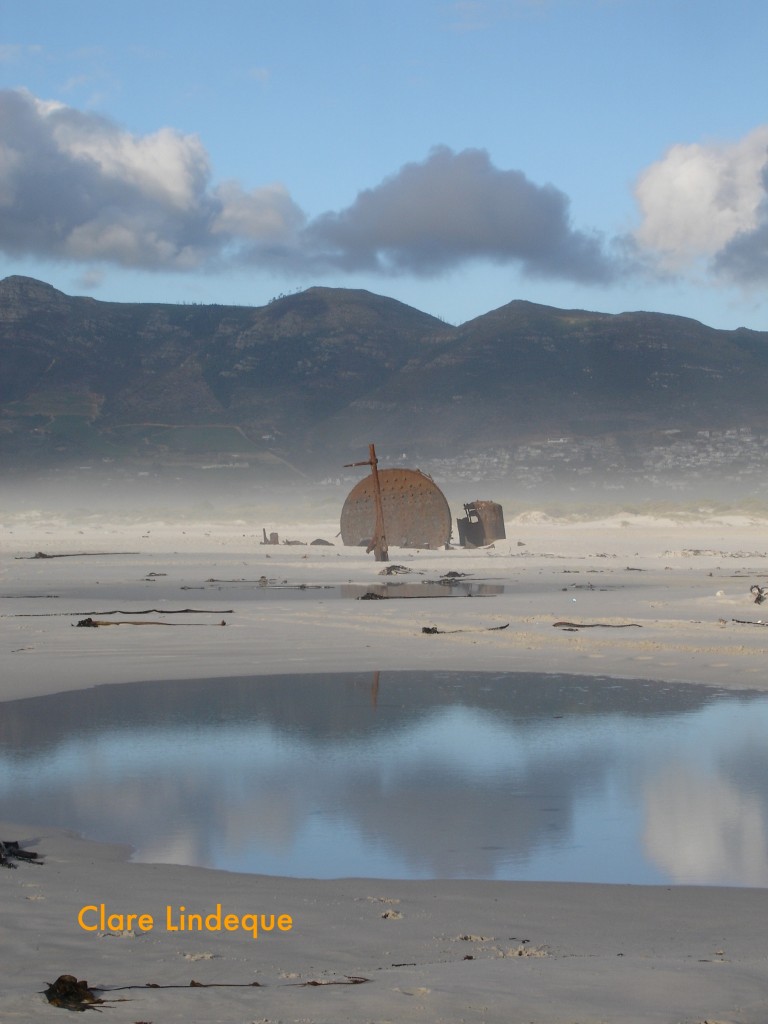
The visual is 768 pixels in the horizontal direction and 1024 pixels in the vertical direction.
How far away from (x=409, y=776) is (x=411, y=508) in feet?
Result: 103

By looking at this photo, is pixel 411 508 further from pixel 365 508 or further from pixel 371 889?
pixel 371 889

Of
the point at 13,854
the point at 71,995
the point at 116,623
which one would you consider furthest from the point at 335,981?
the point at 116,623

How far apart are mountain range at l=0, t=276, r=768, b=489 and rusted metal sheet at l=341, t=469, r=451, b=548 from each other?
68.9 meters

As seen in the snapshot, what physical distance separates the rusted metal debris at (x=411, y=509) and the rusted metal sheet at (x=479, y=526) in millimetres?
1329

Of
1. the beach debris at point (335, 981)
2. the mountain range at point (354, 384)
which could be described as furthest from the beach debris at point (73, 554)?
the mountain range at point (354, 384)

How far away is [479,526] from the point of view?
41.3 m

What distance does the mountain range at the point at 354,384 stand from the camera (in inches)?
4803

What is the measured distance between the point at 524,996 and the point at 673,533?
4646cm

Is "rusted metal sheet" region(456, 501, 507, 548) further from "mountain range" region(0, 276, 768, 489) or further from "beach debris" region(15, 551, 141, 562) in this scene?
"mountain range" region(0, 276, 768, 489)

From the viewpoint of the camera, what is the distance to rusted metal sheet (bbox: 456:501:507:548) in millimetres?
41281

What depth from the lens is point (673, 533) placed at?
49281mm

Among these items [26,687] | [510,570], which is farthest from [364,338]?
[26,687]

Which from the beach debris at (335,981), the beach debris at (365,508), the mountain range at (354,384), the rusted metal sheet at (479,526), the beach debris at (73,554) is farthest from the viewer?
the mountain range at (354,384)

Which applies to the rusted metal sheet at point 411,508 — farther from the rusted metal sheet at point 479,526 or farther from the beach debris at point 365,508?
the rusted metal sheet at point 479,526
